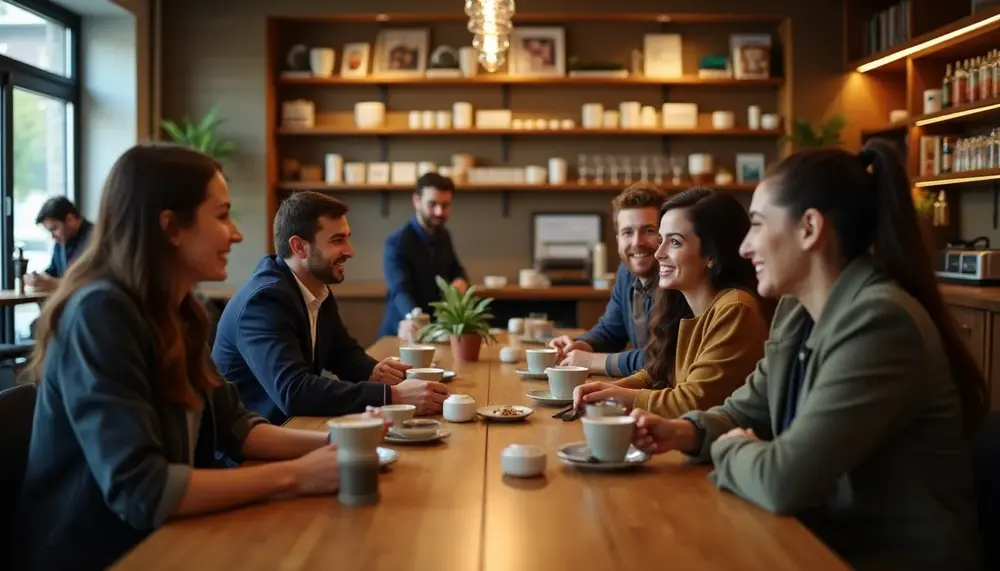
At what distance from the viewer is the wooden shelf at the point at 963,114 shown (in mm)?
5043

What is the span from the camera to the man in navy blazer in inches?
94.6

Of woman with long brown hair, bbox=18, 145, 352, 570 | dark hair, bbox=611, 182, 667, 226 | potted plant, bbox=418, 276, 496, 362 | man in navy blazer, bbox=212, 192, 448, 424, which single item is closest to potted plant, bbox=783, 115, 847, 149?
dark hair, bbox=611, 182, 667, 226

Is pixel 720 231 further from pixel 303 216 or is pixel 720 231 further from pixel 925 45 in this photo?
pixel 925 45

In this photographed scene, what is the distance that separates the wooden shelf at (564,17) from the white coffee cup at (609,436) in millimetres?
5433

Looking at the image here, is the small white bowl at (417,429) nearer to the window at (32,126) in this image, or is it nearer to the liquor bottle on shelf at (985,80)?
the liquor bottle on shelf at (985,80)

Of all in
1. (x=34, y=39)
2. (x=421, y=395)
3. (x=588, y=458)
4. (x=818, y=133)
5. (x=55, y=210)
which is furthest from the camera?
(x=818, y=133)

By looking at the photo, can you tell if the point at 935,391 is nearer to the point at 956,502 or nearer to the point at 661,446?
the point at 956,502

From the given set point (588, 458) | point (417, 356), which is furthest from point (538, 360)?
point (588, 458)

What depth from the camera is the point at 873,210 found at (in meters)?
1.60

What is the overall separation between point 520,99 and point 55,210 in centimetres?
321

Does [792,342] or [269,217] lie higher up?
[269,217]

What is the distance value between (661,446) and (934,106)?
467 cm

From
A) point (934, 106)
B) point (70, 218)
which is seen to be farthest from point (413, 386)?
point (934, 106)

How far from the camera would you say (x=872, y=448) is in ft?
4.87
